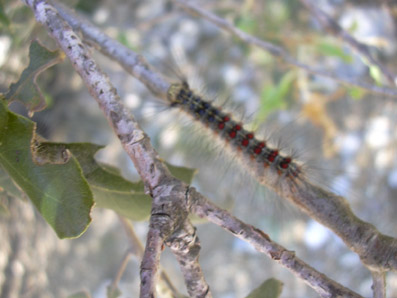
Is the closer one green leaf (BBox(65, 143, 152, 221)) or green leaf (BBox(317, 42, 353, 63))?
green leaf (BBox(65, 143, 152, 221))

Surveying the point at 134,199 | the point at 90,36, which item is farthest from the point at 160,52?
the point at 134,199

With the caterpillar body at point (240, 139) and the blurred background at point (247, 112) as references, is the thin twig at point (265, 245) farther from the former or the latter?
the blurred background at point (247, 112)

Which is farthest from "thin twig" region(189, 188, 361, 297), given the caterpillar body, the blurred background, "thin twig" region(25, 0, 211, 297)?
the blurred background

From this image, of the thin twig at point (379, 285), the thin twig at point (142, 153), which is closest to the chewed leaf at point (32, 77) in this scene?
the thin twig at point (142, 153)

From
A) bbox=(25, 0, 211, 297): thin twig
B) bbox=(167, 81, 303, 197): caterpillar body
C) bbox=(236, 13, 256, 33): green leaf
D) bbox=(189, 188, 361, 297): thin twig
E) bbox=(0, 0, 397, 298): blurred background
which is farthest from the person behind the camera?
bbox=(0, 0, 397, 298): blurred background

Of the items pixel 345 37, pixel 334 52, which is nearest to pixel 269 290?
pixel 345 37

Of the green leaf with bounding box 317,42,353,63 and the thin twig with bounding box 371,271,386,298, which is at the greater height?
the thin twig with bounding box 371,271,386,298

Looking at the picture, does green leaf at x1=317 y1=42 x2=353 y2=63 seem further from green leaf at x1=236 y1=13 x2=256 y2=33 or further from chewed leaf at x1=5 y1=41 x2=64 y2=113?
chewed leaf at x1=5 y1=41 x2=64 y2=113
